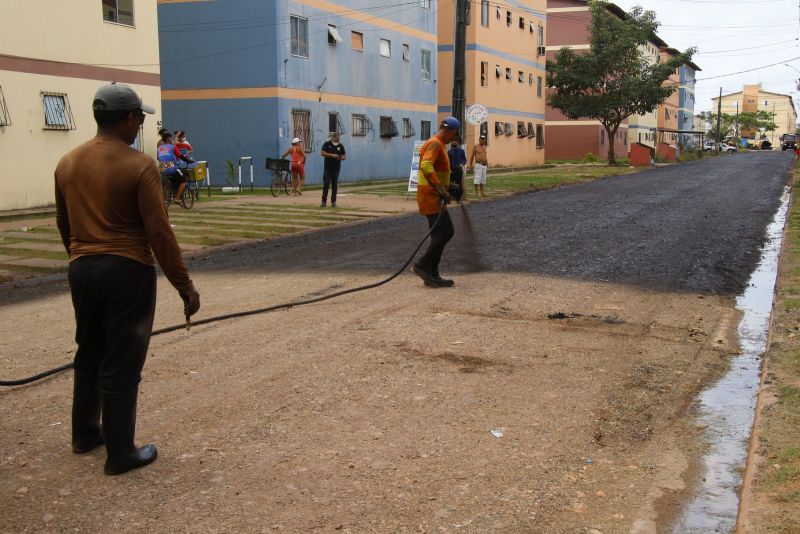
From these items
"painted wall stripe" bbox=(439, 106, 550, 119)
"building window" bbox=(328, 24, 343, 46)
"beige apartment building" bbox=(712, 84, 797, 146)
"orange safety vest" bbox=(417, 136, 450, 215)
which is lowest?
"orange safety vest" bbox=(417, 136, 450, 215)

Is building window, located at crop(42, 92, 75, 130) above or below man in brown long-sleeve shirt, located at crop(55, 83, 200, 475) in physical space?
above

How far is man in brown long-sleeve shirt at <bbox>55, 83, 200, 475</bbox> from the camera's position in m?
4.13

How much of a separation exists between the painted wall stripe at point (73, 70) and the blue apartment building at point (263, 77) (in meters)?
5.77

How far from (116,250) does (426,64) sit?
3792 centimetres

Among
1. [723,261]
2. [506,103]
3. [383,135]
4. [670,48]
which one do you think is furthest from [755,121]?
[723,261]

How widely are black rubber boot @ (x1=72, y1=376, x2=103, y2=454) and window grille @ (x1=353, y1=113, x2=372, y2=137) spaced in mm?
30068

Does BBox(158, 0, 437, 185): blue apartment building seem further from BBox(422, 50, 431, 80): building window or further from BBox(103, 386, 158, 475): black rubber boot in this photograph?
BBox(103, 386, 158, 475): black rubber boot

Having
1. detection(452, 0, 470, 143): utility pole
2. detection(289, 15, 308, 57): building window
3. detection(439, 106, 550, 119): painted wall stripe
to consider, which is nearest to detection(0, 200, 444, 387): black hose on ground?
detection(452, 0, 470, 143): utility pole

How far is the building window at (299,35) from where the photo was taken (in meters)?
30.0

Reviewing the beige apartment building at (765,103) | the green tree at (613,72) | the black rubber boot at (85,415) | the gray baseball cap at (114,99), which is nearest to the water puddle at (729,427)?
the black rubber boot at (85,415)

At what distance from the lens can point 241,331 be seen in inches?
290

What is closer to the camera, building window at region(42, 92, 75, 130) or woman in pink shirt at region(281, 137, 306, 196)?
building window at region(42, 92, 75, 130)

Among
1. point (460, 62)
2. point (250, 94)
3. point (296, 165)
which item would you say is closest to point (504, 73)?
point (250, 94)

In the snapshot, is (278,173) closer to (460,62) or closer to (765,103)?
(460,62)
